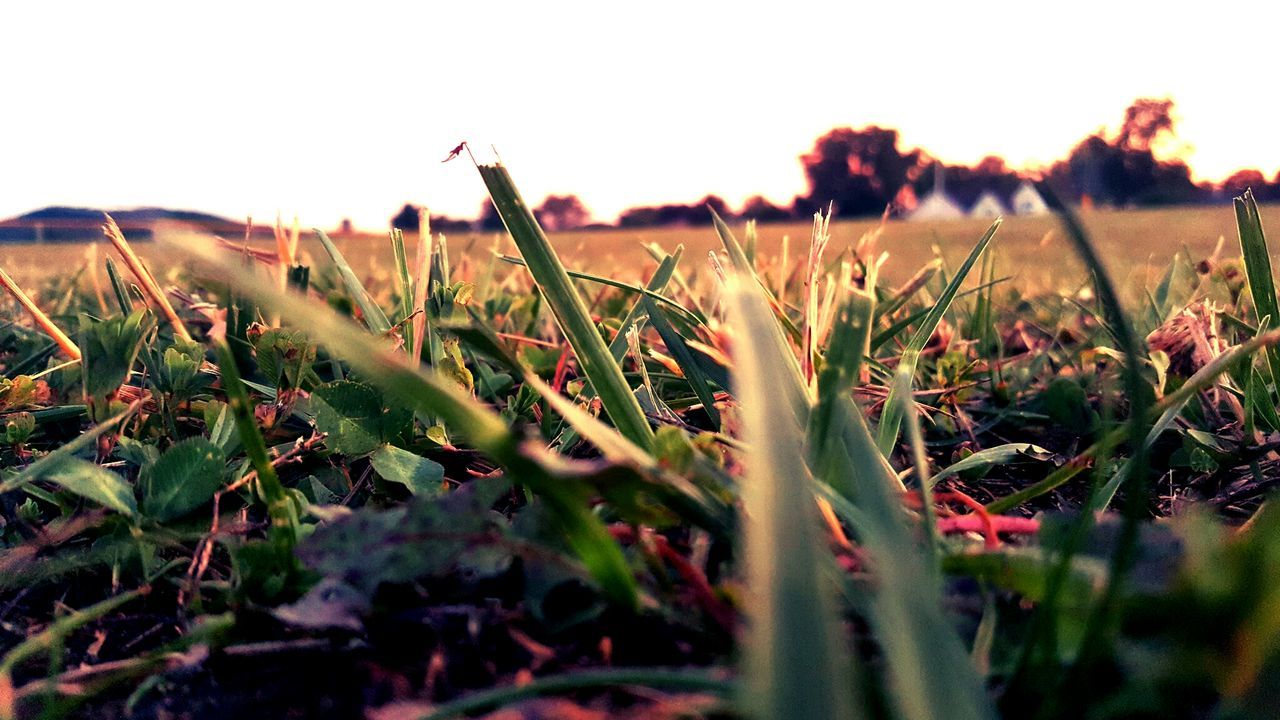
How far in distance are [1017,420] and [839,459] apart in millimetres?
432

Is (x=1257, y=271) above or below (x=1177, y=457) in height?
above

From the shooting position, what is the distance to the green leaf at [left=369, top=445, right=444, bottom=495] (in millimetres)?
561

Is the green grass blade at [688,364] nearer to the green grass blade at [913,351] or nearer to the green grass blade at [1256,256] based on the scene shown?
the green grass blade at [913,351]

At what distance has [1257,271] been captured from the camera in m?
0.67

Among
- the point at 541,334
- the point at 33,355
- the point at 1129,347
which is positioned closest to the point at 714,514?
the point at 1129,347

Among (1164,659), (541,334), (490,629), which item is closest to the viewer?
(1164,659)

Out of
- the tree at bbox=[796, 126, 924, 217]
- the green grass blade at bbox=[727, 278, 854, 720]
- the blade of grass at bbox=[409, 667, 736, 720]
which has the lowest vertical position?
the blade of grass at bbox=[409, 667, 736, 720]

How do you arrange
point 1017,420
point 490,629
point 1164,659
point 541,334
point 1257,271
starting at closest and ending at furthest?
point 1164,659, point 490,629, point 1257,271, point 1017,420, point 541,334

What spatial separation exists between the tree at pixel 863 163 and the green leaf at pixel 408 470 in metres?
30.8

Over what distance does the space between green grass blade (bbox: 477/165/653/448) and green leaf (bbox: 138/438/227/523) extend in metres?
0.23

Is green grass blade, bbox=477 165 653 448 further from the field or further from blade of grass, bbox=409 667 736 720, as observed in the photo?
blade of grass, bbox=409 667 736 720

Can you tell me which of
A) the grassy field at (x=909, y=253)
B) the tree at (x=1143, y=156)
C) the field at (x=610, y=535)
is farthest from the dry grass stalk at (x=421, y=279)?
the tree at (x=1143, y=156)

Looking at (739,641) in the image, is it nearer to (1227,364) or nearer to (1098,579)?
(1098,579)

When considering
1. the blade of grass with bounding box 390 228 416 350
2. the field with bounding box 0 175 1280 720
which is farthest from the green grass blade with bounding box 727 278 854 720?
the blade of grass with bounding box 390 228 416 350
